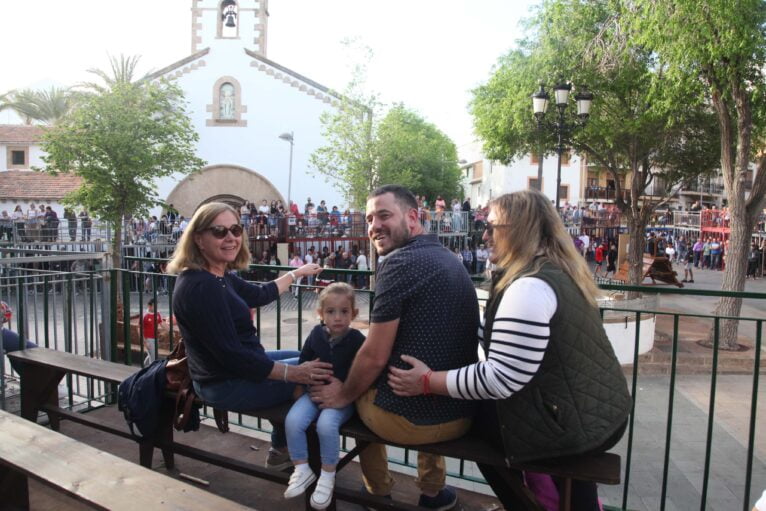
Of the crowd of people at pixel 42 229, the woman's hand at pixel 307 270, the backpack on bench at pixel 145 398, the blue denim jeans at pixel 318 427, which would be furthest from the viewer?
the crowd of people at pixel 42 229

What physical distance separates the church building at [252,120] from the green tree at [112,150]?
10.4m

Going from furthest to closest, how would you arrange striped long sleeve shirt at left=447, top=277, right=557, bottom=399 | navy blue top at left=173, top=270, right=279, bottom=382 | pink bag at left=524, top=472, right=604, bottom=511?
navy blue top at left=173, top=270, right=279, bottom=382 → pink bag at left=524, top=472, right=604, bottom=511 → striped long sleeve shirt at left=447, top=277, right=557, bottom=399

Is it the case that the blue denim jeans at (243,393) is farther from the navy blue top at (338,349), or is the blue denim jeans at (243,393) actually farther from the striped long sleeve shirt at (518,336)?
the striped long sleeve shirt at (518,336)

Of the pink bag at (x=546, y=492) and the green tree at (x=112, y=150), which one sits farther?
the green tree at (x=112, y=150)

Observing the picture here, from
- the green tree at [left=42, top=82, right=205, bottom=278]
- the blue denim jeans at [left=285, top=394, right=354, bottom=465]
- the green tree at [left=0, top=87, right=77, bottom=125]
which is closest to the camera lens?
the blue denim jeans at [left=285, top=394, right=354, bottom=465]

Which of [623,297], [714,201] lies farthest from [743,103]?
[714,201]

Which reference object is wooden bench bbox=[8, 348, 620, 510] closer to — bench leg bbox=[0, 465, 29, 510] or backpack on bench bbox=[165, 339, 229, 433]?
backpack on bench bbox=[165, 339, 229, 433]

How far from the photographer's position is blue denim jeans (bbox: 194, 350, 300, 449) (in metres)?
3.03

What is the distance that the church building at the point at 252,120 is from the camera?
29.2 metres

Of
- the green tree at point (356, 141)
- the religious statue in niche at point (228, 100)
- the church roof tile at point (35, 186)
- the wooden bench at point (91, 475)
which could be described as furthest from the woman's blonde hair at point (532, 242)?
the church roof tile at point (35, 186)

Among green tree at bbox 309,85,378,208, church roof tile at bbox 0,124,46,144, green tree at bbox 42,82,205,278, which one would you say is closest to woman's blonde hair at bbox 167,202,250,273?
green tree at bbox 42,82,205,278

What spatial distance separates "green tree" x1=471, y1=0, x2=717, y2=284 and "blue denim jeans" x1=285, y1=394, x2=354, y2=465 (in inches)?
476

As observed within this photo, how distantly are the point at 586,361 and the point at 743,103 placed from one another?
12.6 m

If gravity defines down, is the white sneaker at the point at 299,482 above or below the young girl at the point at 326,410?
below
